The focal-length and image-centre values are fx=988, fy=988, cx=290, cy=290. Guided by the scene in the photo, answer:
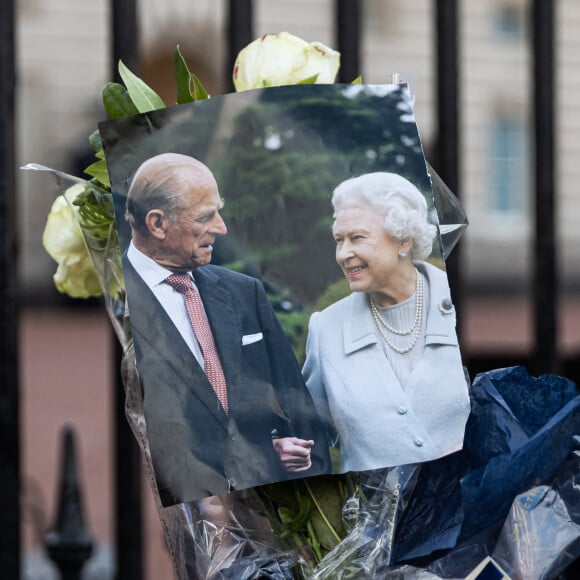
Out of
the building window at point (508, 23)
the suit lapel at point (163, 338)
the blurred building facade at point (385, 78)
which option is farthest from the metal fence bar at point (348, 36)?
the building window at point (508, 23)

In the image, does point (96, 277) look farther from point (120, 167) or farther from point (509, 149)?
point (509, 149)

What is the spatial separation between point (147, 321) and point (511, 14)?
34.3 ft

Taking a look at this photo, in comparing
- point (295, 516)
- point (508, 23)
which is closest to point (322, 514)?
point (295, 516)

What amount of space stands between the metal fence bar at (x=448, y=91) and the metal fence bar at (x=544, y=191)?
0.10 metres

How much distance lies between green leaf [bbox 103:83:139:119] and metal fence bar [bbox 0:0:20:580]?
0.42 metres

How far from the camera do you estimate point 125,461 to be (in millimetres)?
1114

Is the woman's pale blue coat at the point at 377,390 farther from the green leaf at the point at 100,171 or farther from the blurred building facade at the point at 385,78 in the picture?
the blurred building facade at the point at 385,78

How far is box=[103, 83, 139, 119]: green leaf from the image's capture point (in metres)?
0.68

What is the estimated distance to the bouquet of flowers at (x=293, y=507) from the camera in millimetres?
658

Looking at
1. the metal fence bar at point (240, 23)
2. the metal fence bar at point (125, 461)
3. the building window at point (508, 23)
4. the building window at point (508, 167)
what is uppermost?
the building window at point (508, 23)

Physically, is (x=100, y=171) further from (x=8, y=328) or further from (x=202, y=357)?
(x=8, y=328)

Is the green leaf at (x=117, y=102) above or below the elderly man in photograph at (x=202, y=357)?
above

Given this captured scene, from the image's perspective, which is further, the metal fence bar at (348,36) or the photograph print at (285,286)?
the metal fence bar at (348,36)

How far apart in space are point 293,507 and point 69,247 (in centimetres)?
27
